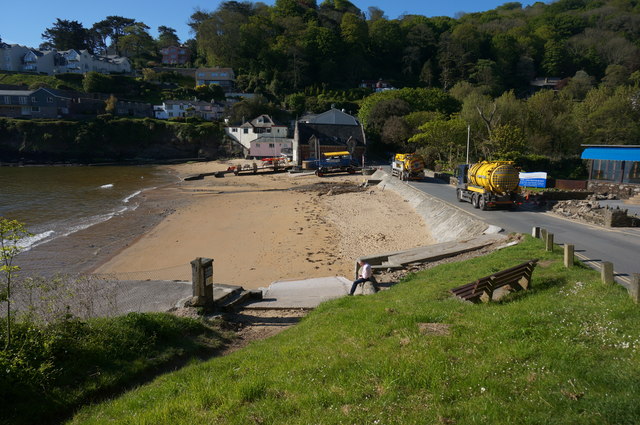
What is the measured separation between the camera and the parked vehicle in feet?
169

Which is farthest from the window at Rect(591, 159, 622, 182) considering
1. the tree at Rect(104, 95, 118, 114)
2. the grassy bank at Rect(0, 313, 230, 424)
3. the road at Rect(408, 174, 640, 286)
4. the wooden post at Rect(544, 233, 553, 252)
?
the tree at Rect(104, 95, 118, 114)

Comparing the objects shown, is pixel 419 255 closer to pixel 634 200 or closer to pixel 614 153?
pixel 634 200

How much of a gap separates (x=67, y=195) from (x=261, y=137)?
124ft

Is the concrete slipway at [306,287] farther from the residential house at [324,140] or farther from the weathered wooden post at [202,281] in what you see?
the residential house at [324,140]

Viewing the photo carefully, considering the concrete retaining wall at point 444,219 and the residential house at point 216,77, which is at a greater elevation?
the residential house at point 216,77

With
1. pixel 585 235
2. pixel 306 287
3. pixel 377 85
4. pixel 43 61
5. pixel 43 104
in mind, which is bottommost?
pixel 306 287

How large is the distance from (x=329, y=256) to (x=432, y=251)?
5.06 metres

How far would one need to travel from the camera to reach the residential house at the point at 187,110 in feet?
290

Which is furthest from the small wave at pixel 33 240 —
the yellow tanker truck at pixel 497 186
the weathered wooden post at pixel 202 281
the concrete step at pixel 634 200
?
the concrete step at pixel 634 200

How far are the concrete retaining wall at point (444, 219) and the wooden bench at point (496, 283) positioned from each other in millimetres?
8608

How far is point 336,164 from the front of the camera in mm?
52031

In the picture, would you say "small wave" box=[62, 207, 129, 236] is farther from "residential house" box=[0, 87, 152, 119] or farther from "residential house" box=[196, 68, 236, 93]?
"residential house" box=[196, 68, 236, 93]

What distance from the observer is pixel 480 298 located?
9.30 metres

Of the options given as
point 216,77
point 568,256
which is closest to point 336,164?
point 568,256
